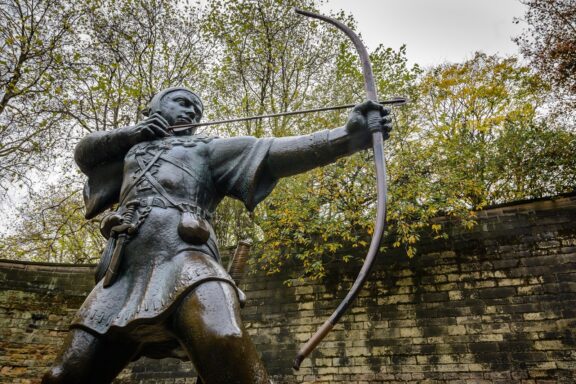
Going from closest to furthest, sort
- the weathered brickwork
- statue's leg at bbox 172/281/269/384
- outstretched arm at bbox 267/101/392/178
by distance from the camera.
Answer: statue's leg at bbox 172/281/269/384
outstretched arm at bbox 267/101/392/178
the weathered brickwork

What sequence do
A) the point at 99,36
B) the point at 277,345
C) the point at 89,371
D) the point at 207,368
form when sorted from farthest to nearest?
the point at 99,36, the point at 277,345, the point at 89,371, the point at 207,368

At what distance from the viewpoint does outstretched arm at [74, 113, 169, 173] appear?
7.75 ft

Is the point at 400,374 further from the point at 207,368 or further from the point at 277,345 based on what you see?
the point at 207,368

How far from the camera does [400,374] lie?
315 inches

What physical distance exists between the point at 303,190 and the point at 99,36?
7.82 m

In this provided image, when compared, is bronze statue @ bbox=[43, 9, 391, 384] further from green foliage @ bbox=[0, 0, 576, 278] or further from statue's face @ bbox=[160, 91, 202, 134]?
green foliage @ bbox=[0, 0, 576, 278]

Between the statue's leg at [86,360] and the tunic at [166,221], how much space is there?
6cm

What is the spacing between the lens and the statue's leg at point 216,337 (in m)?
1.53

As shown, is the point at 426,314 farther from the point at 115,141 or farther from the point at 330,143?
the point at 115,141

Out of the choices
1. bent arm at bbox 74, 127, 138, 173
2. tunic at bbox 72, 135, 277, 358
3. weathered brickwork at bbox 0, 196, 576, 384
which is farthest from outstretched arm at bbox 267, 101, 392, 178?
weathered brickwork at bbox 0, 196, 576, 384

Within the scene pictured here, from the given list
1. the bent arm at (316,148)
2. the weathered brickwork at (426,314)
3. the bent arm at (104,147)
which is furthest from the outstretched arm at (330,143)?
the weathered brickwork at (426,314)

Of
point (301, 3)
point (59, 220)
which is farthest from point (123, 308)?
point (59, 220)

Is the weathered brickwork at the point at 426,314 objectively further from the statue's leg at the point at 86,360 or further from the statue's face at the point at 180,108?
the statue's leg at the point at 86,360

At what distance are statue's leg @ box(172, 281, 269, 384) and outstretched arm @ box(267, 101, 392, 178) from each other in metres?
0.73
